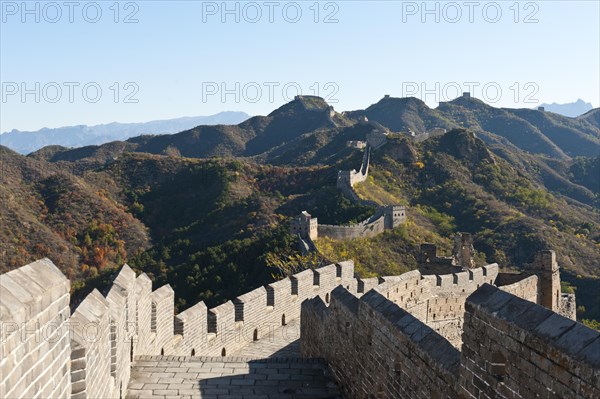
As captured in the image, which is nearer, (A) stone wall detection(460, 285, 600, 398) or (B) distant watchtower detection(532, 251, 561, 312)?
(A) stone wall detection(460, 285, 600, 398)

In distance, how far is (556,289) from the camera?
613 inches

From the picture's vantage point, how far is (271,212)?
167 feet

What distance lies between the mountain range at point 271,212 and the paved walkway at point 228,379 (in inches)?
636

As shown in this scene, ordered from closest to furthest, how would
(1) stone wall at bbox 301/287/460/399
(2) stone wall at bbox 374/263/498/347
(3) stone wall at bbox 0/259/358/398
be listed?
(3) stone wall at bbox 0/259/358/398, (1) stone wall at bbox 301/287/460/399, (2) stone wall at bbox 374/263/498/347

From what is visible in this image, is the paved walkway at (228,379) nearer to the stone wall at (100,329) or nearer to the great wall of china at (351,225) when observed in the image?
the stone wall at (100,329)

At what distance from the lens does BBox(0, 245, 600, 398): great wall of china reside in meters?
3.60

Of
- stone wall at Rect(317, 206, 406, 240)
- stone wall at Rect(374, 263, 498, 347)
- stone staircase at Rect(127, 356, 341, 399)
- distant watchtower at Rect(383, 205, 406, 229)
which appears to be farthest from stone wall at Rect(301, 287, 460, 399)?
distant watchtower at Rect(383, 205, 406, 229)

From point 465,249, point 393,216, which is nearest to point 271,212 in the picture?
point 393,216

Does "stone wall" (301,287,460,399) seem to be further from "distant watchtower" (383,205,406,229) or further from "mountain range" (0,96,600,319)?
"distant watchtower" (383,205,406,229)

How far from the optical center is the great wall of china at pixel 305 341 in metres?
3.60

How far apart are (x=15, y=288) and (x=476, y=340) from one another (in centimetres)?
293

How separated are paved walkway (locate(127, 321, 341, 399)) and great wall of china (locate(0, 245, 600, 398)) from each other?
32 millimetres

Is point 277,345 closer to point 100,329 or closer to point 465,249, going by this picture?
point 100,329

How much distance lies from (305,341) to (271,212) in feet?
132
